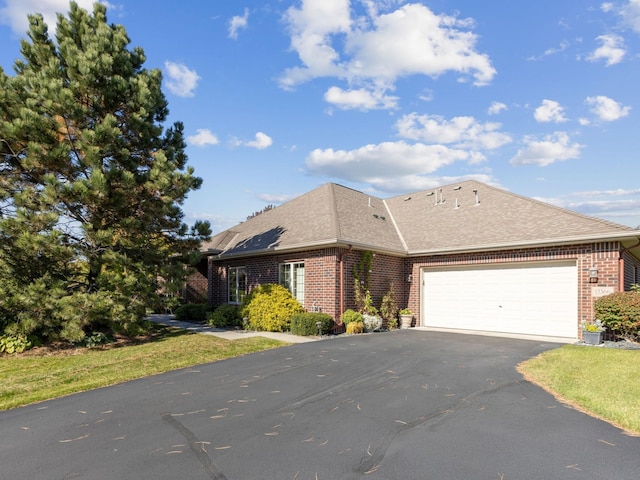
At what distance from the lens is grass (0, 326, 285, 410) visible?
20.4 ft

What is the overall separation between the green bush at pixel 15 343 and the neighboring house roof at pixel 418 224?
772cm

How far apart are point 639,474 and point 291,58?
14.6m

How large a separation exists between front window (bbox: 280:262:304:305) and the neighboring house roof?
0.82 meters


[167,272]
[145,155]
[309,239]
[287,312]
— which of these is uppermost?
[145,155]

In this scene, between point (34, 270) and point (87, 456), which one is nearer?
point (87, 456)

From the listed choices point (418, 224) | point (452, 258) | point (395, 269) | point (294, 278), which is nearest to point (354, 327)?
point (294, 278)

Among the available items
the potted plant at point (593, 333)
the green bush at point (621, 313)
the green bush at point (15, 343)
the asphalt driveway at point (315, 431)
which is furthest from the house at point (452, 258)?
the green bush at point (15, 343)

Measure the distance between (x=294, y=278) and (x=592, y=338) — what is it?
9474 millimetres

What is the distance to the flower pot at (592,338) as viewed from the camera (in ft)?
32.0

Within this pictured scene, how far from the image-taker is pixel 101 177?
9.40m

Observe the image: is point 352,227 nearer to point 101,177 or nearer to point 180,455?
point 101,177

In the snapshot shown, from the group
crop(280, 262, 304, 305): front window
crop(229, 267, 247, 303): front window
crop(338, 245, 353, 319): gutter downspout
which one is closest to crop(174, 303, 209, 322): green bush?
crop(229, 267, 247, 303): front window

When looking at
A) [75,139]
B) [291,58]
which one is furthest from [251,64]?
[75,139]

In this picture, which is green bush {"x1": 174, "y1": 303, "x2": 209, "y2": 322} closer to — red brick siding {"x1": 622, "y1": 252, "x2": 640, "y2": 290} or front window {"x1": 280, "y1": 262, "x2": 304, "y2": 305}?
front window {"x1": 280, "y1": 262, "x2": 304, "y2": 305}
